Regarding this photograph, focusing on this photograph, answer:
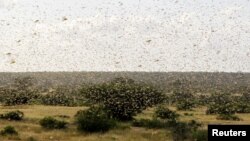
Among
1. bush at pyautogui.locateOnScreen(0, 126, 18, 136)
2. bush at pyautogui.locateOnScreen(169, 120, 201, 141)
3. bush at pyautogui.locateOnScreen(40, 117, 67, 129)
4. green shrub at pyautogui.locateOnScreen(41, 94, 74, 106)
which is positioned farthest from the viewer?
green shrub at pyautogui.locateOnScreen(41, 94, 74, 106)

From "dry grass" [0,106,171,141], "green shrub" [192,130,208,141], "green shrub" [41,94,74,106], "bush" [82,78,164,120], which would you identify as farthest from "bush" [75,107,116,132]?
"green shrub" [41,94,74,106]

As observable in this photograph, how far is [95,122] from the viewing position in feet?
132

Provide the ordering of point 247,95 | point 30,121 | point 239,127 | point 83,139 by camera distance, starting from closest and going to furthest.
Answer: point 239,127
point 83,139
point 30,121
point 247,95

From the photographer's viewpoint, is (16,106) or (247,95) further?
(247,95)

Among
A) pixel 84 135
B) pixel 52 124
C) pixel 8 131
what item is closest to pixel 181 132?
pixel 84 135

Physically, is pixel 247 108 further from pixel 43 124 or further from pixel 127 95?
pixel 43 124

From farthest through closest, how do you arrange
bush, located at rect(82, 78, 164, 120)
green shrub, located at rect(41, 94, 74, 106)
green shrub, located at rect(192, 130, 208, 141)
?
green shrub, located at rect(41, 94, 74, 106), bush, located at rect(82, 78, 164, 120), green shrub, located at rect(192, 130, 208, 141)

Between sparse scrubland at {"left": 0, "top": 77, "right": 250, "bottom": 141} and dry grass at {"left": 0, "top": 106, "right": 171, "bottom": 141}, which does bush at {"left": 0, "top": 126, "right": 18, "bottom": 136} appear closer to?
sparse scrubland at {"left": 0, "top": 77, "right": 250, "bottom": 141}

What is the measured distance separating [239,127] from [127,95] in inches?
999

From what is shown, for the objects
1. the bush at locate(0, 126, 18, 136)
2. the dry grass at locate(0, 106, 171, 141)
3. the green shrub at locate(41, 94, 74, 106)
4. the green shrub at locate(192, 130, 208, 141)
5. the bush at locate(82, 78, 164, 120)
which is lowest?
the green shrub at locate(41, 94, 74, 106)

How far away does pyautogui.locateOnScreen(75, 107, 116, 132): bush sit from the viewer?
40281mm

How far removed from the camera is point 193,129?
132 ft

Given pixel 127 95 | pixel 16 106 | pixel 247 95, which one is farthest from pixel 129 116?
pixel 247 95

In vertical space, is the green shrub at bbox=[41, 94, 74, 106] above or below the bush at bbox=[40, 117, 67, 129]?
below
